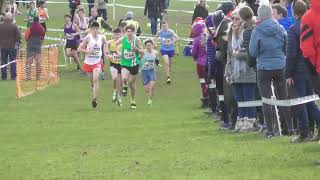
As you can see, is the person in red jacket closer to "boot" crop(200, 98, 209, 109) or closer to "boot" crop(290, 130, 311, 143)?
"boot" crop(290, 130, 311, 143)

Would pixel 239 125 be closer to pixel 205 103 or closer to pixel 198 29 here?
pixel 198 29

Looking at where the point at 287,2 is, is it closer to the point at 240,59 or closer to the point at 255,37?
the point at 240,59

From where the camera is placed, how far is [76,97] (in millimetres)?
27516

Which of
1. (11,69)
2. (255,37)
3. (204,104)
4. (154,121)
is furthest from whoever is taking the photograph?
(11,69)

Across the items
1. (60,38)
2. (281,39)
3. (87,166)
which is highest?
(281,39)

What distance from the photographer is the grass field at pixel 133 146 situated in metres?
11.5

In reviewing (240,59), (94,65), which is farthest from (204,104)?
(240,59)

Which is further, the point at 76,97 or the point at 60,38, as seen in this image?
the point at 60,38

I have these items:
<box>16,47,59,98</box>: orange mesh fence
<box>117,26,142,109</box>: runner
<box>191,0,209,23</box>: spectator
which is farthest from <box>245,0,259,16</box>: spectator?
<box>191,0,209,23</box>: spectator

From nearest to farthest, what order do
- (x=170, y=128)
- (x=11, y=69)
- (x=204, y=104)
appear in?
(x=170, y=128) < (x=204, y=104) < (x=11, y=69)

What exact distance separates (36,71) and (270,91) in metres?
17.3

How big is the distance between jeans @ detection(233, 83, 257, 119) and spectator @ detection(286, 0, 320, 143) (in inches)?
90.2

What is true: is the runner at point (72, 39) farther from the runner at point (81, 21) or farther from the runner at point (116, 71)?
the runner at point (116, 71)

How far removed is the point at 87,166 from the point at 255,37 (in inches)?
143
